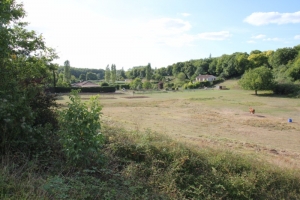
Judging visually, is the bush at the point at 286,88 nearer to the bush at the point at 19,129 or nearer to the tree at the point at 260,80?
the tree at the point at 260,80

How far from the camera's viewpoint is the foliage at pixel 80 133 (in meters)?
4.41

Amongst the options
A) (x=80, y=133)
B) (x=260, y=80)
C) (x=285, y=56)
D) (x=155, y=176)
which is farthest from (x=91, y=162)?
(x=285, y=56)

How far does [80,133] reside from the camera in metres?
4.53

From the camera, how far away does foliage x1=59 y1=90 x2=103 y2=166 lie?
4414mm

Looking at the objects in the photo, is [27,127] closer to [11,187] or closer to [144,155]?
[11,187]

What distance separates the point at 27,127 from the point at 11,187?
1.31m

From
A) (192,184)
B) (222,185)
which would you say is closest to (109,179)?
(192,184)

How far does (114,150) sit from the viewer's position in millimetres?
6250

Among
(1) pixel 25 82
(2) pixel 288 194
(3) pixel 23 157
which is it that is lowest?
(2) pixel 288 194

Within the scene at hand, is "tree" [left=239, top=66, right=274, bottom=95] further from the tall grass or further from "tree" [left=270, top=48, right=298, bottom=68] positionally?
the tall grass

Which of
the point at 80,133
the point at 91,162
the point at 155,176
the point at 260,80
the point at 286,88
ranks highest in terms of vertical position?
Answer: the point at 260,80

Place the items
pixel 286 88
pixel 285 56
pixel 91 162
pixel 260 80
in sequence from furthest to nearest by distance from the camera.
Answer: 1. pixel 285 56
2. pixel 286 88
3. pixel 260 80
4. pixel 91 162

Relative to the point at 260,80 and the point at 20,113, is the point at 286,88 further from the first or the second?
the point at 20,113

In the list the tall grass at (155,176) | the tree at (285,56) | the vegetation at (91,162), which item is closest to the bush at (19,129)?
the vegetation at (91,162)
